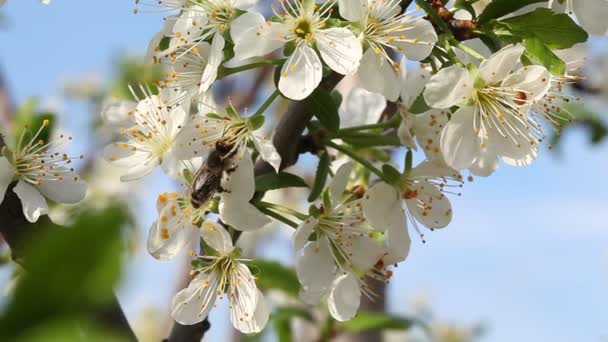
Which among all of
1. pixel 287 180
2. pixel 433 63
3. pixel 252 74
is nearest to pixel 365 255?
pixel 287 180

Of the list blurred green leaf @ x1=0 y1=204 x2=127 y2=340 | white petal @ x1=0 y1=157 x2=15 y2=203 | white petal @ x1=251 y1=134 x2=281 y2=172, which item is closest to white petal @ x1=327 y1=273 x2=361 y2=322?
white petal @ x1=251 y1=134 x2=281 y2=172

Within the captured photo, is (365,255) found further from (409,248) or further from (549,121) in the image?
(549,121)

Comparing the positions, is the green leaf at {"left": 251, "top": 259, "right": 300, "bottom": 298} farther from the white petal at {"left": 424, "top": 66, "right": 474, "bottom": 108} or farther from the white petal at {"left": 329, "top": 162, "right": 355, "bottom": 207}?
the white petal at {"left": 424, "top": 66, "right": 474, "bottom": 108}

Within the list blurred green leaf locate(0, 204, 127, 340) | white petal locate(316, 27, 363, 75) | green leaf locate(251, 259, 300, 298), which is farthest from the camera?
green leaf locate(251, 259, 300, 298)

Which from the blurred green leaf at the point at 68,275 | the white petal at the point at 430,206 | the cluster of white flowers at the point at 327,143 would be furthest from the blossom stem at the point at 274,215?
the blurred green leaf at the point at 68,275

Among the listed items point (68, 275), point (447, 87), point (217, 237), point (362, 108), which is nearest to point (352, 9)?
point (447, 87)

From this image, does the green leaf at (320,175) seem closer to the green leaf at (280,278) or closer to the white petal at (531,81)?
the white petal at (531,81)

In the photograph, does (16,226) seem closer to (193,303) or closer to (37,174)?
(37,174)
